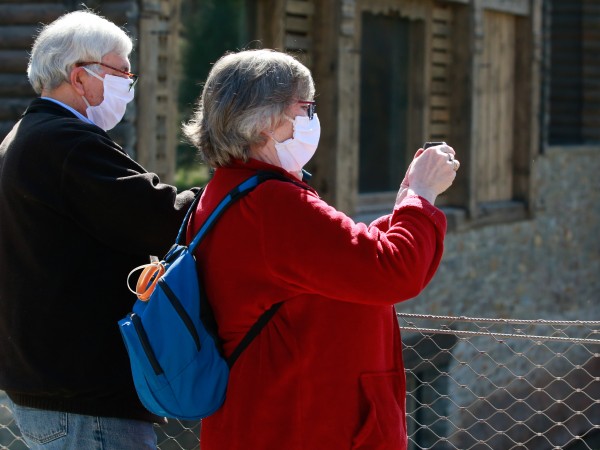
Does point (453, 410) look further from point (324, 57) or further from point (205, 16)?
point (205, 16)

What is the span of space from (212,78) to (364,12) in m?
6.32

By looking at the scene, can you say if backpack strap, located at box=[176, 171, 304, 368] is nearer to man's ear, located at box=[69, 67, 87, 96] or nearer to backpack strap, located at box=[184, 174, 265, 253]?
backpack strap, located at box=[184, 174, 265, 253]

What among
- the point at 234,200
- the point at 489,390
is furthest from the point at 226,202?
the point at 489,390

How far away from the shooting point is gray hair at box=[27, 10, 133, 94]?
8.46ft

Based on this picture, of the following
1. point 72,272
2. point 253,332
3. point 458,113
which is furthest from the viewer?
point 458,113

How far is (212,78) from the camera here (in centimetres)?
225

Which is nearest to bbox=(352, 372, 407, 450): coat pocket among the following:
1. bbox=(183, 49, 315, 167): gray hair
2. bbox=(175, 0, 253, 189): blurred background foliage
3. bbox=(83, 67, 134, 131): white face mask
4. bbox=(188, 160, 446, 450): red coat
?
bbox=(188, 160, 446, 450): red coat

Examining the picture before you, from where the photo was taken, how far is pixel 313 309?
7.03 ft

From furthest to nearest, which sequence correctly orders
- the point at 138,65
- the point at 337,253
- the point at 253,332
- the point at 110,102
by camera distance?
the point at 138,65 < the point at 110,102 < the point at 253,332 < the point at 337,253

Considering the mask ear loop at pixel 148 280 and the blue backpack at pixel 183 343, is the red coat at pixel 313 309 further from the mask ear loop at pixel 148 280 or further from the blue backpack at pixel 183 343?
the mask ear loop at pixel 148 280

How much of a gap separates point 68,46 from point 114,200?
450 millimetres

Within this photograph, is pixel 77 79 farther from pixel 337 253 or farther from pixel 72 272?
pixel 337 253

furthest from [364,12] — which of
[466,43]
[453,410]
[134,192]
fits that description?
[134,192]

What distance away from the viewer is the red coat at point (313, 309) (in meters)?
2.08
